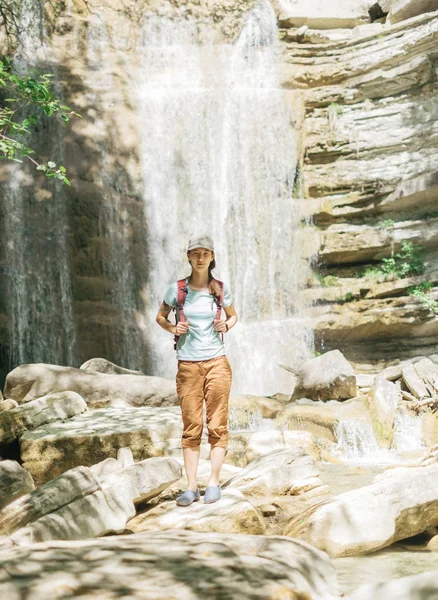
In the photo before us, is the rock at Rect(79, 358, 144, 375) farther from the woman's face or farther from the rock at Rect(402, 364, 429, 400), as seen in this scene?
the woman's face

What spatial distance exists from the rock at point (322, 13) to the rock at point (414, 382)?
10033 mm

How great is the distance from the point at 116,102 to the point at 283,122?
13.2ft

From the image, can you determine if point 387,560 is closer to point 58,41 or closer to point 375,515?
point 375,515

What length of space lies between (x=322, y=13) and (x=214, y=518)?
15.1 metres

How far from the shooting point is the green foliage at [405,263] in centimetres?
1336

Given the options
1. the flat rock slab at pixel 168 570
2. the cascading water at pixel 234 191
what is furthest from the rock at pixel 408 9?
the flat rock slab at pixel 168 570

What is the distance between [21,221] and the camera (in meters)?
13.0

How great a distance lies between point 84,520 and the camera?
3643 millimetres

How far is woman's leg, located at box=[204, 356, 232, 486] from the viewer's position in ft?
13.2

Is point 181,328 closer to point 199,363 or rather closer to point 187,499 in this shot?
point 199,363

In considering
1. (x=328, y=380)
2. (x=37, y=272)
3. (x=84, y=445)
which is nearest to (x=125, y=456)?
(x=84, y=445)

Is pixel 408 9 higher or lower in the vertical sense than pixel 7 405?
higher

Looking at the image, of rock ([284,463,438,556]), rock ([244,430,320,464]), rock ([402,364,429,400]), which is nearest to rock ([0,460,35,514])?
rock ([284,463,438,556])

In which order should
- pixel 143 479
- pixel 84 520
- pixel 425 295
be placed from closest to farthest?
1. pixel 84 520
2. pixel 143 479
3. pixel 425 295
